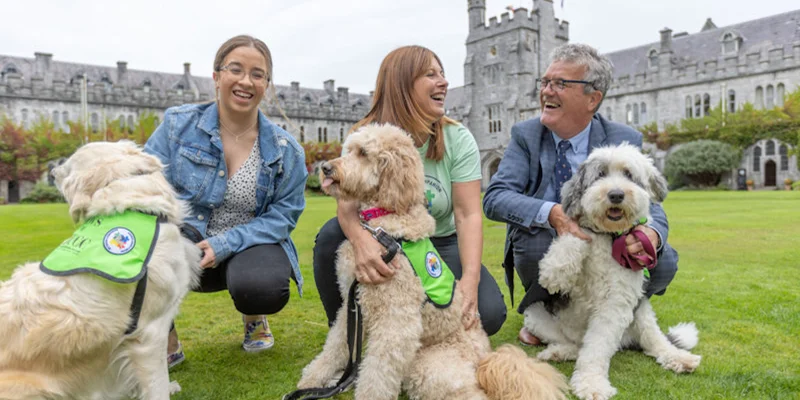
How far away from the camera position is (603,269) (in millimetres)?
3436

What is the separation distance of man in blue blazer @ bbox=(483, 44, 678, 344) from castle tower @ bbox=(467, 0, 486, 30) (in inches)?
1914

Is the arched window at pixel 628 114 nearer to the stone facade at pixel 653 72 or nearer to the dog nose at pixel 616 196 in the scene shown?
the stone facade at pixel 653 72

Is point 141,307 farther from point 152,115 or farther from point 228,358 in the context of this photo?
point 152,115

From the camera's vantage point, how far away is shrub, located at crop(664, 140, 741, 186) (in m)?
36.1

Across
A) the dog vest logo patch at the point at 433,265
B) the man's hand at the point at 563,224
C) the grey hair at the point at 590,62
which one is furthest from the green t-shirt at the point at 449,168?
the grey hair at the point at 590,62

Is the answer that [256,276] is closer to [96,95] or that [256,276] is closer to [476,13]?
[476,13]

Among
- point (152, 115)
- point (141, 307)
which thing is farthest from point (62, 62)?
point (141, 307)

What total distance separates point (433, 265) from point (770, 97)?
144 feet

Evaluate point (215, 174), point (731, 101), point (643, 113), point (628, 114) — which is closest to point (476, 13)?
point (628, 114)

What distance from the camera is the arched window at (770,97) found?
3791 cm

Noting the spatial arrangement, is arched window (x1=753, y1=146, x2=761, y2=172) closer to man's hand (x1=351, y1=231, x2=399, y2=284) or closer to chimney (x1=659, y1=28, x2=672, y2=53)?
chimney (x1=659, y1=28, x2=672, y2=53)

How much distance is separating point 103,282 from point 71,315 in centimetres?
19

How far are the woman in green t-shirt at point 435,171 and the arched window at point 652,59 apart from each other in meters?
45.6

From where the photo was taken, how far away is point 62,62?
1998 inches
